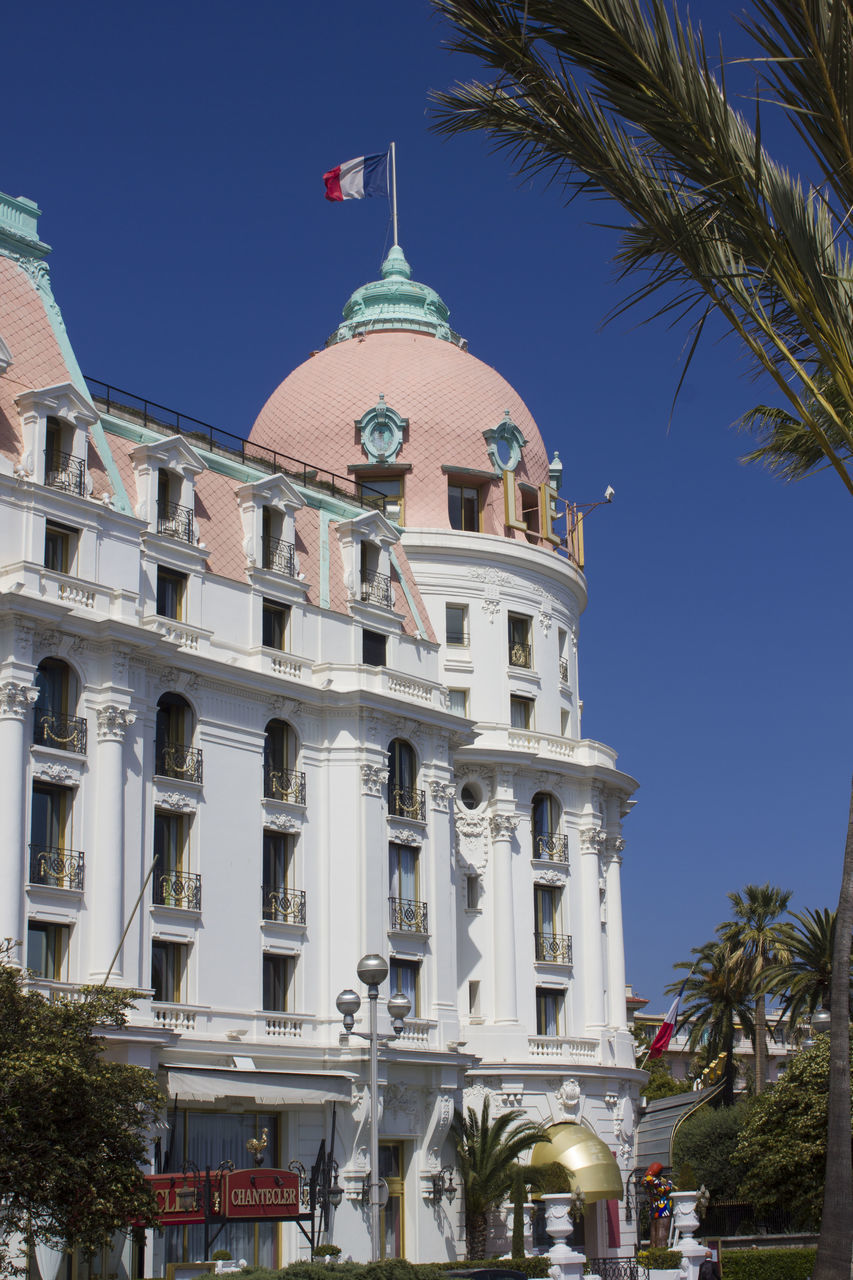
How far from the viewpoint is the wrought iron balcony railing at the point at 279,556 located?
1842 inches

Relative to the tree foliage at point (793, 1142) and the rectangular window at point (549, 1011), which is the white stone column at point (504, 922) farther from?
the tree foliage at point (793, 1142)

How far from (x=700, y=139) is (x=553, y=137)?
→ 142 cm

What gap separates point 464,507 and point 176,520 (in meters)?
17.3

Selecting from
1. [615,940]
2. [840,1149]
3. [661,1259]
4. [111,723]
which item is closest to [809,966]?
[615,940]

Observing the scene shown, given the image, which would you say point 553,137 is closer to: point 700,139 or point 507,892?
point 700,139

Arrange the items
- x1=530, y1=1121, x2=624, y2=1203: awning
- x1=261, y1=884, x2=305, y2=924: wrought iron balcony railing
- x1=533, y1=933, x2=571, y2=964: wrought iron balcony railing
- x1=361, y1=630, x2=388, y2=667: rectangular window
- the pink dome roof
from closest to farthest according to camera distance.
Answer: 1. x1=261, y1=884, x2=305, y2=924: wrought iron balcony railing
2. x1=361, y1=630, x2=388, y2=667: rectangular window
3. x1=530, y1=1121, x2=624, y2=1203: awning
4. x1=533, y1=933, x2=571, y2=964: wrought iron balcony railing
5. the pink dome roof

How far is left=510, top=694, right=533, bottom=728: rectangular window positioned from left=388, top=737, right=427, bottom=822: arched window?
988 cm

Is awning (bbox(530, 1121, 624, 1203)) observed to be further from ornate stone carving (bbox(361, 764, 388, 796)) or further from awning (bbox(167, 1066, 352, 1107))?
ornate stone carving (bbox(361, 764, 388, 796))

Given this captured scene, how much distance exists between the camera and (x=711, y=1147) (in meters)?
69.3

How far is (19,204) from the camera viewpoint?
4362 centimetres

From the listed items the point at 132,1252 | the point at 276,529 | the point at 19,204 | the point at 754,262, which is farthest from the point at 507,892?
the point at 754,262

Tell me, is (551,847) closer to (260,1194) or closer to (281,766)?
(281,766)

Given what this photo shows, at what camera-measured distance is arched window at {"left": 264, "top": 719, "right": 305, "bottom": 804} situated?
148ft

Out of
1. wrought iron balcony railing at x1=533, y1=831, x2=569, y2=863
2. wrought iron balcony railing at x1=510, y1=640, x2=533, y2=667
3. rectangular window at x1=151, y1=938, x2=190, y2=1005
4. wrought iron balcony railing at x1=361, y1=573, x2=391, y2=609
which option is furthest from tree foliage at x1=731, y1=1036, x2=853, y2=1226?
wrought iron balcony railing at x1=361, y1=573, x2=391, y2=609
